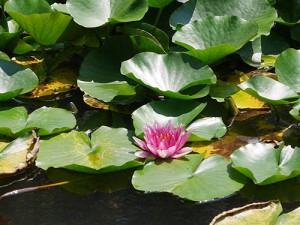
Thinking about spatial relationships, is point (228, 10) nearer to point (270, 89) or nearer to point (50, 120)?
point (270, 89)

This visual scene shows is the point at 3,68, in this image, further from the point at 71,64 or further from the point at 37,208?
the point at 37,208

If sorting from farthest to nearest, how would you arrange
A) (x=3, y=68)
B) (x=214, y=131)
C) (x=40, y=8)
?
(x=40, y=8)
(x=3, y=68)
(x=214, y=131)

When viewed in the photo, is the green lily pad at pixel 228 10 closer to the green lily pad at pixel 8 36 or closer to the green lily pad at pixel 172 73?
the green lily pad at pixel 172 73

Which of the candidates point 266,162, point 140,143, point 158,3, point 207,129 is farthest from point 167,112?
point 158,3

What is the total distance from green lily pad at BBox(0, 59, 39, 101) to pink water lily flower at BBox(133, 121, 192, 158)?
77cm

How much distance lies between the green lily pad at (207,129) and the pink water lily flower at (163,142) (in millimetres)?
103

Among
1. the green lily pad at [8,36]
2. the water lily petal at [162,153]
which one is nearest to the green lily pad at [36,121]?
the water lily petal at [162,153]

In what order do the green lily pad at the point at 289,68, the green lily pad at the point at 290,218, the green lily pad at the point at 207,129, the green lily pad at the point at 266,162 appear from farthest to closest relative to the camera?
the green lily pad at the point at 289,68 < the green lily pad at the point at 207,129 < the green lily pad at the point at 266,162 < the green lily pad at the point at 290,218

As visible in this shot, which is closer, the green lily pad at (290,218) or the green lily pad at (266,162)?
the green lily pad at (290,218)

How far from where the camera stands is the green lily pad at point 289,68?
2938 mm

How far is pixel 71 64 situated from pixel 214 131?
116 cm

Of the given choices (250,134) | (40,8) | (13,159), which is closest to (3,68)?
(40,8)

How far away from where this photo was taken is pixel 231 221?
2080 millimetres

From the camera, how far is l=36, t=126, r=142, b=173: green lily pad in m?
2.46
